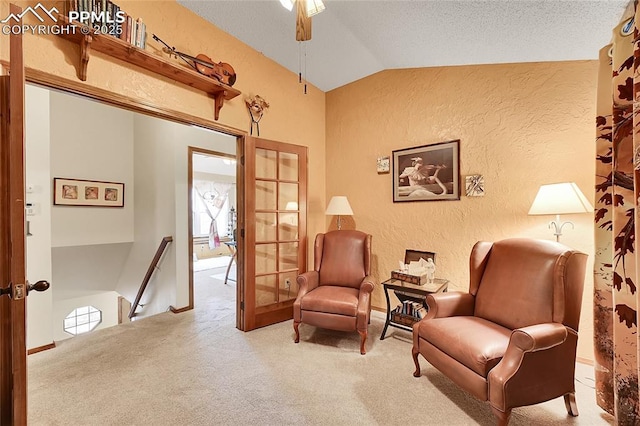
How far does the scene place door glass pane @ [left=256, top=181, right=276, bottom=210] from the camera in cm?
295

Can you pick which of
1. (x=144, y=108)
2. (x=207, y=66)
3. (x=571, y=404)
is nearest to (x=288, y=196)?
(x=207, y=66)

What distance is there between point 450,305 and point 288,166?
2234 millimetres

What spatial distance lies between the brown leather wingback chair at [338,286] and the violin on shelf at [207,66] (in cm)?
190

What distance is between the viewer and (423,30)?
2152mm

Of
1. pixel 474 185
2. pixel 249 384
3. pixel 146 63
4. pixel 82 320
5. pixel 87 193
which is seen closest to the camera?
pixel 249 384

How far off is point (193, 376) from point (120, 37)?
8.08 ft

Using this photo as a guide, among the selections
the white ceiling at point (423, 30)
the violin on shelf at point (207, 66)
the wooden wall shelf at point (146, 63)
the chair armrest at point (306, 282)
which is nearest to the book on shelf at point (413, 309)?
the chair armrest at point (306, 282)

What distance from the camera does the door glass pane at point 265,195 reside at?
2953 millimetres

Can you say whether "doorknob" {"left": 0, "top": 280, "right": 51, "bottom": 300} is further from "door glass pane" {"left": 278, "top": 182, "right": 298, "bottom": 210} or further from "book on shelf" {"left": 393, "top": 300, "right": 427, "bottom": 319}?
"book on shelf" {"left": 393, "top": 300, "right": 427, "bottom": 319}

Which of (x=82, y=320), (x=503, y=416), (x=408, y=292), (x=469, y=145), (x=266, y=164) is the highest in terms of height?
(x=469, y=145)

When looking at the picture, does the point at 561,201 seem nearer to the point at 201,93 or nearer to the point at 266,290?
the point at 266,290

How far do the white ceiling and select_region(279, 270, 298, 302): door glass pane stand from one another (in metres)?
2.44

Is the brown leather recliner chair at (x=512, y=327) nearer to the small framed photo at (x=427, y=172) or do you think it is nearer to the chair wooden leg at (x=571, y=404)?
the chair wooden leg at (x=571, y=404)

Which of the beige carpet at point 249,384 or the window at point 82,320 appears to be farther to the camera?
the window at point 82,320
